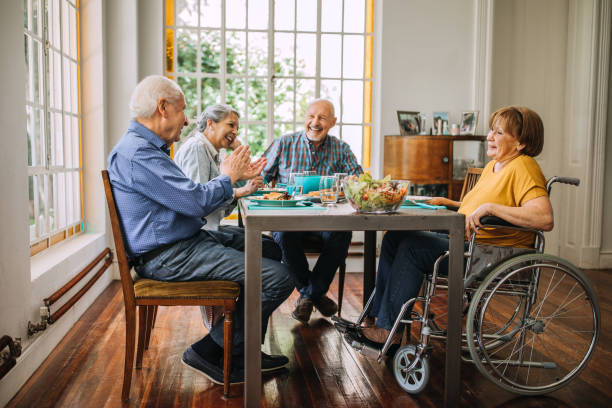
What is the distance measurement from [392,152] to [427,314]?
2.75 m

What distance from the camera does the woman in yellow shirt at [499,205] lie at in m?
2.25

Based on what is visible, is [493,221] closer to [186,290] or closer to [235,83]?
[186,290]

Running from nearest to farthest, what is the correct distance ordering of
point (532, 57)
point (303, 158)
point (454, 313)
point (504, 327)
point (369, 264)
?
1. point (454, 313)
2. point (504, 327)
3. point (369, 264)
4. point (303, 158)
5. point (532, 57)

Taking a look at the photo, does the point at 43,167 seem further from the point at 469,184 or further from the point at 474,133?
the point at 474,133

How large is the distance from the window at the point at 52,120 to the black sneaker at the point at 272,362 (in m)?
1.43

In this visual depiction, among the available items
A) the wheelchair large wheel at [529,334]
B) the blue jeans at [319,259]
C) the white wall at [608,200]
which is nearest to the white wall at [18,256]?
the blue jeans at [319,259]

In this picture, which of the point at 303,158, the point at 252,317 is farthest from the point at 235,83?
the point at 252,317

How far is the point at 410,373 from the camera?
2.26 m

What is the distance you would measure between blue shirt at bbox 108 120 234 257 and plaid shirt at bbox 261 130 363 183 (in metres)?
1.64

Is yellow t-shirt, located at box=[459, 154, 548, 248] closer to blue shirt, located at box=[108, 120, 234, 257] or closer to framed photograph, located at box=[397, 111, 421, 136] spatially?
blue shirt, located at box=[108, 120, 234, 257]

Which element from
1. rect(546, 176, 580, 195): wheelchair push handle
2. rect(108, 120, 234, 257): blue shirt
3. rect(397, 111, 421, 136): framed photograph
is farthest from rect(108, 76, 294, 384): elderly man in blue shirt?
rect(397, 111, 421, 136): framed photograph

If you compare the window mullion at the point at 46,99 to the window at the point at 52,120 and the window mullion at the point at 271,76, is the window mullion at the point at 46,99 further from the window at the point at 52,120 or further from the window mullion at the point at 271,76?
→ the window mullion at the point at 271,76

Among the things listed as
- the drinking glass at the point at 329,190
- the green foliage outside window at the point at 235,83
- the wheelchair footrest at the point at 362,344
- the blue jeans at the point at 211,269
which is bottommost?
the wheelchair footrest at the point at 362,344

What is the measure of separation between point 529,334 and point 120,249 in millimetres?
2271
